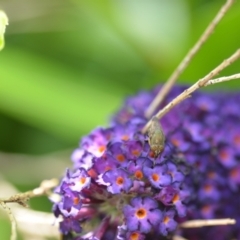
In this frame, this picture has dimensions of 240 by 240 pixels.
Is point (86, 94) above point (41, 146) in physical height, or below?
above

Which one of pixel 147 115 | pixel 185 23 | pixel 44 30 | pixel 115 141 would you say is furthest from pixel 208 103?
pixel 44 30

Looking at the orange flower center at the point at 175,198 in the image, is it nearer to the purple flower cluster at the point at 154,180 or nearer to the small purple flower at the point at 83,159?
the purple flower cluster at the point at 154,180

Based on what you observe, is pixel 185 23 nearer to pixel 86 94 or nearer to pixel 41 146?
pixel 86 94

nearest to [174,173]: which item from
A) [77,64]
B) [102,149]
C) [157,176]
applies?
[157,176]

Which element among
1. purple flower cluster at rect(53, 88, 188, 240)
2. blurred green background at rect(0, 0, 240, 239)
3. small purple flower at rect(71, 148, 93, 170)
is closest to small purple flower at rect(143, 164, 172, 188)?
purple flower cluster at rect(53, 88, 188, 240)

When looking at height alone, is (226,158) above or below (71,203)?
above

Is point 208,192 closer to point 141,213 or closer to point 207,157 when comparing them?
point 207,157

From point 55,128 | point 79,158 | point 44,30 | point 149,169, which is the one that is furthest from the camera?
point 44,30
